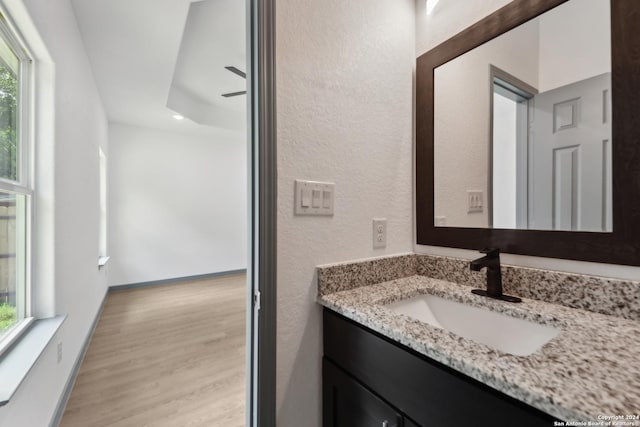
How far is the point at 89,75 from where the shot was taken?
238 cm

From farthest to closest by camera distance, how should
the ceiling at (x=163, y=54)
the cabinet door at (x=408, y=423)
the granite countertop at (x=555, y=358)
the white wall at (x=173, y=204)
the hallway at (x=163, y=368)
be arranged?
the white wall at (x=173, y=204), the ceiling at (x=163, y=54), the hallway at (x=163, y=368), the cabinet door at (x=408, y=423), the granite countertop at (x=555, y=358)

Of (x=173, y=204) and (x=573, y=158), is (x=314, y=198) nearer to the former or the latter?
(x=573, y=158)

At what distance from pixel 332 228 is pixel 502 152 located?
0.72 metres

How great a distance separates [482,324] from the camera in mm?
910

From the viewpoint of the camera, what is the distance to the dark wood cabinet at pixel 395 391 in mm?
521

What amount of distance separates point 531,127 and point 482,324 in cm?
71

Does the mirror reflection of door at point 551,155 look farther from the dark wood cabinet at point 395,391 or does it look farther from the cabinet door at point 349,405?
the cabinet door at point 349,405

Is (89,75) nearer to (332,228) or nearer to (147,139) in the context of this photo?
(147,139)

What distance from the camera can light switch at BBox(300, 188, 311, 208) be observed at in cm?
94

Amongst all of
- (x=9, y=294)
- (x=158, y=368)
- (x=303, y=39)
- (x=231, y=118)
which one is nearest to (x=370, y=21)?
(x=303, y=39)

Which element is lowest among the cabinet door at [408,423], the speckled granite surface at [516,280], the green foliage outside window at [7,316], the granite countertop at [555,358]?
the cabinet door at [408,423]

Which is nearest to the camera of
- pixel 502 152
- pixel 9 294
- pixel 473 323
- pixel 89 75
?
pixel 473 323

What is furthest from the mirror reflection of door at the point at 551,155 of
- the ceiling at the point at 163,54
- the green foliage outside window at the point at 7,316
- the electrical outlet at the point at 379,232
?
the green foliage outside window at the point at 7,316

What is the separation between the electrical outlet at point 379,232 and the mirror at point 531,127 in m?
0.24
